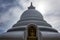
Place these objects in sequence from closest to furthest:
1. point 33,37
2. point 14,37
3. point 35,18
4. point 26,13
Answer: point 33,37, point 14,37, point 35,18, point 26,13

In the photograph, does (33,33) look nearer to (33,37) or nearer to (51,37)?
(33,37)

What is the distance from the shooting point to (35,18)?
36.6 meters

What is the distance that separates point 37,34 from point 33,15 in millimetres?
12209

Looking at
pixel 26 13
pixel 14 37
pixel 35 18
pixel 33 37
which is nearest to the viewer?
pixel 33 37

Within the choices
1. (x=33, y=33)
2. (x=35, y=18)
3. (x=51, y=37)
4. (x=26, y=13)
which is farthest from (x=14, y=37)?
(x=26, y=13)

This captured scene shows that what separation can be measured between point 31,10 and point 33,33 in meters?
13.6

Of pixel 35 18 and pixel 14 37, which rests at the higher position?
pixel 35 18

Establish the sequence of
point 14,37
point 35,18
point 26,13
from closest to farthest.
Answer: point 14,37 < point 35,18 < point 26,13

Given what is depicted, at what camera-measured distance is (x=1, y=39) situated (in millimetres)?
27672

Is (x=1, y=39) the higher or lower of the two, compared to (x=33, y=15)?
lower

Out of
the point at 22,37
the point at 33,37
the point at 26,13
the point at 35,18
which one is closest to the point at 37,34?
the point at 33,37

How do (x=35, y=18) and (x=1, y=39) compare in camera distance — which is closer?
(x=1, y=39)

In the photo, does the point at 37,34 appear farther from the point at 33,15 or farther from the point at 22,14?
the point at 22,14

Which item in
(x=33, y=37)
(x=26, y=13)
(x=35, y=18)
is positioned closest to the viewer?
(x=33, y=37)
